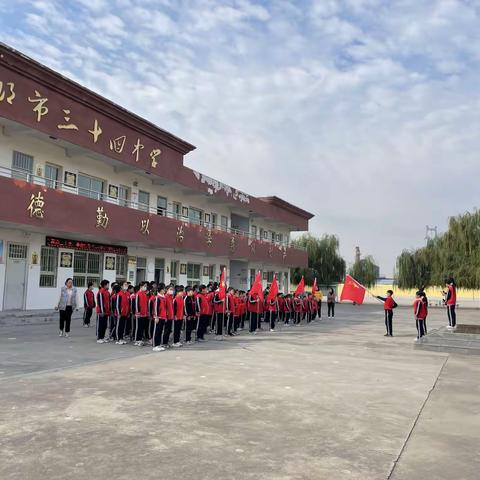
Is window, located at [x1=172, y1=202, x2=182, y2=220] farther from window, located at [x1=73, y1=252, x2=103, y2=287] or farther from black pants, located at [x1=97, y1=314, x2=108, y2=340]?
black pants, located at [x1=97, y1=314, x2=108, y2=340]

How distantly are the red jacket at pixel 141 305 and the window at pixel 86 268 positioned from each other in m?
9.29

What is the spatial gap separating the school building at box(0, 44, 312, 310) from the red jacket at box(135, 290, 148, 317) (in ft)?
19.6

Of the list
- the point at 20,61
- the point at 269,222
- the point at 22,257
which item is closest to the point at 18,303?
the point at 22,257

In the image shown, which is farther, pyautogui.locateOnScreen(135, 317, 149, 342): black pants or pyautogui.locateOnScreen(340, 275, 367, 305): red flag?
pyautogui.locateOnScreen(340, 275, 367, 305): red flag

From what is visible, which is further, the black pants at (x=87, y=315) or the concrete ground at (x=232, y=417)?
the black pants at (x=87, y=315)

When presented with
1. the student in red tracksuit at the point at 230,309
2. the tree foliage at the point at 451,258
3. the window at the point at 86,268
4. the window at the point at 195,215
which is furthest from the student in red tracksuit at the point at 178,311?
the tree foliage at the point at 451,258

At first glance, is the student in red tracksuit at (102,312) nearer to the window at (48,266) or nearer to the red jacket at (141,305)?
the red jacket at (141,305)

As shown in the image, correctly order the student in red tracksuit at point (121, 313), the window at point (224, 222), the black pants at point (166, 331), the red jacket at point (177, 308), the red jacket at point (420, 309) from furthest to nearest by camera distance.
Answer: the window at point (224, 222), the red jacket at point (420, 309), the student in red tracksuit at point (121, 313), the red jacket at point (177, 308), the black pants at point (166, 331)

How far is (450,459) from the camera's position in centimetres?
463

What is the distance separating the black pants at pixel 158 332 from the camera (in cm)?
1152

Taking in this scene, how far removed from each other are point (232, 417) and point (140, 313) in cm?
680

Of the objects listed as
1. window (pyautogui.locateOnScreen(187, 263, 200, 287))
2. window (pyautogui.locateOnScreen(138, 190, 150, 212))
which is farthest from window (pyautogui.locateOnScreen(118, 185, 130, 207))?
window (pyautogui.locateOnScreen(187, 263, 200, 287))

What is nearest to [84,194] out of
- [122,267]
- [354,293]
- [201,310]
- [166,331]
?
[122,267]

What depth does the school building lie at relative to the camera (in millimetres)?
16609
